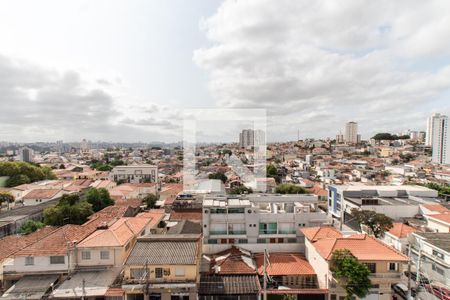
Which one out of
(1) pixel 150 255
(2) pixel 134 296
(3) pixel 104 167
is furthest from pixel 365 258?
(3) pixel 104 167

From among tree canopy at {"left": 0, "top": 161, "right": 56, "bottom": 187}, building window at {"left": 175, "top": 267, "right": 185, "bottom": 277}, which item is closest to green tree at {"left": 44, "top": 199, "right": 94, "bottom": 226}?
building window at {"left": 175, "top": 267, "right": 185, "bottom": 277}

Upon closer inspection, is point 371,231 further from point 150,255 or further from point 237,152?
point 237,152

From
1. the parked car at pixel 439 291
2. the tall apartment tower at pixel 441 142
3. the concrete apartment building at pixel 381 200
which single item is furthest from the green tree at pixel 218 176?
the tall apartment tower at pixel 441 142

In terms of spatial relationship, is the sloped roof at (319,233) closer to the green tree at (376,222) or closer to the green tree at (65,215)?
the green tree at (376,222)

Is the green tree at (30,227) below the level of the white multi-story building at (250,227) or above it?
below

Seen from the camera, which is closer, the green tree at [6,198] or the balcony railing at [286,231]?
the balcony railing at [286,231]

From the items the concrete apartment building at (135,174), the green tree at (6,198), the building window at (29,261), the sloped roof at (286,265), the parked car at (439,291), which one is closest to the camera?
the parked car at (439,291)

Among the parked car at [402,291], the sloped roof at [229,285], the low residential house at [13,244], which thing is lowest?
the parked car at [402,291]

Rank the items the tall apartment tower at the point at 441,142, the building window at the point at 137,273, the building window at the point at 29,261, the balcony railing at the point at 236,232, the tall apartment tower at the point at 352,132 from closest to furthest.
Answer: the building window at the point at 137,273
the building window at the point at 29,261
the balcony railing at the point at 236,232
the tall apartment tower at the point at 441,142
the tall apartment tower at the point at 352,132
